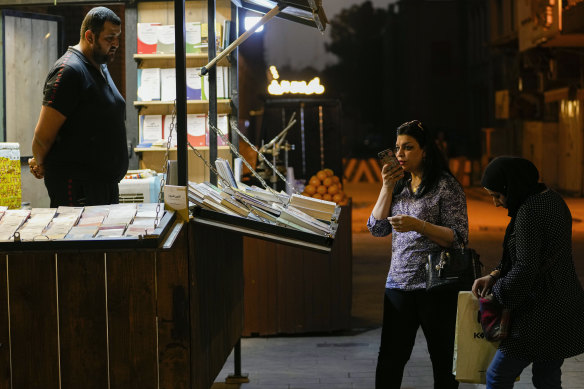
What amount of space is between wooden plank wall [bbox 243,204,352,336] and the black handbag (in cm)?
284

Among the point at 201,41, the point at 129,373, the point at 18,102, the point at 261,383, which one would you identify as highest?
the point at 201,41

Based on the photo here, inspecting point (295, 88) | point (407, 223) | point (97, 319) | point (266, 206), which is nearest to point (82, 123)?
point (266, 206)

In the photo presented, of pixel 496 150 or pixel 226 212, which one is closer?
pixel 226 212

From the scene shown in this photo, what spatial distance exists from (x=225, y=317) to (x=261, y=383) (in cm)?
116

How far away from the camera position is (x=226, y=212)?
4406 mm

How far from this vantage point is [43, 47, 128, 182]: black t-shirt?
475 cm

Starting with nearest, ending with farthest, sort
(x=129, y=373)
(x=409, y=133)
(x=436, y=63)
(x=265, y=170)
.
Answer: (x=129, y=373) → (x=409, y=133) → (x=265, y=170) → (x=436, y=63)

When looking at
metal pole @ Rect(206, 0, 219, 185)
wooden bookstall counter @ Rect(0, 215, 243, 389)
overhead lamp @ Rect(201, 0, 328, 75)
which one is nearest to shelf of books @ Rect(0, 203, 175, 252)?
wooden bookstall counter @ Rect(0, 215, 243, 389)

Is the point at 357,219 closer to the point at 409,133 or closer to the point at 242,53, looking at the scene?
the point at 242,53

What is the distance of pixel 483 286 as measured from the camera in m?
4.27

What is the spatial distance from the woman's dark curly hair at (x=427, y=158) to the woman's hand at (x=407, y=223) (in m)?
0.26

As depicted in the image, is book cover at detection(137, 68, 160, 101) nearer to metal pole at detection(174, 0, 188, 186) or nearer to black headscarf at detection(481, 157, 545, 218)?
metal pole at detection(174, 0, 188, 186)

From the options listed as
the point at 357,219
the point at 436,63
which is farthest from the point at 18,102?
the point at 436,63

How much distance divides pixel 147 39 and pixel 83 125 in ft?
14.6
